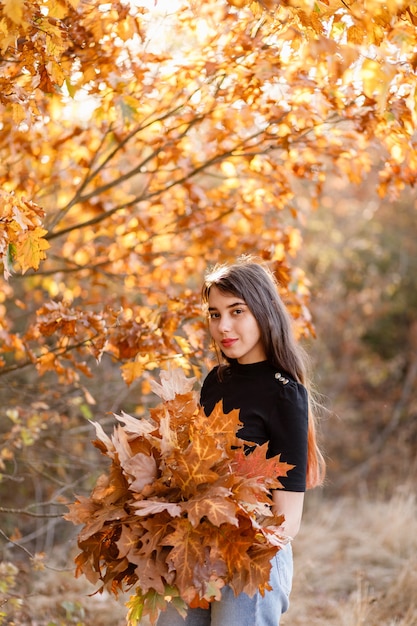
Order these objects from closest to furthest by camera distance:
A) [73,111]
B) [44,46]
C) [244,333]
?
[44,46] → [244,333] → [73,111]

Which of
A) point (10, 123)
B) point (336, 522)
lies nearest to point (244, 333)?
point (10, 123)

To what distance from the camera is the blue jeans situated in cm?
217

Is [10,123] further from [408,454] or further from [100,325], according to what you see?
[408,454]

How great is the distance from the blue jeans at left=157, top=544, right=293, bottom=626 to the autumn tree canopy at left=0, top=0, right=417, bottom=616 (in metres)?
1.14

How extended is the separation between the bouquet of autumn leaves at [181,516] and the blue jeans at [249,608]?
0.77 feet

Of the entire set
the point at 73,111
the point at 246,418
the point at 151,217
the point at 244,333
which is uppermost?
the point at 73,111

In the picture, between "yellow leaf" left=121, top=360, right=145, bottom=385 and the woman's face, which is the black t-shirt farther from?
"yellow leaf" left=121, top=360, right=145, bottom=385

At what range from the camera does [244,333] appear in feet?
8.52

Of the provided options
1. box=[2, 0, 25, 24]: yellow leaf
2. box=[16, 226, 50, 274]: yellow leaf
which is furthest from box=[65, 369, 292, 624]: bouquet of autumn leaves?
box=[2, 0, 25, 24]: yellow leaf

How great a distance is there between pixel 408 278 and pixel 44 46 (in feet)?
24.9

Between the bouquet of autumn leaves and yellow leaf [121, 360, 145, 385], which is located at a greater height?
yellow leaf [121, 360, 145, 385]

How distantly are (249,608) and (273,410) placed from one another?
625 millimetres

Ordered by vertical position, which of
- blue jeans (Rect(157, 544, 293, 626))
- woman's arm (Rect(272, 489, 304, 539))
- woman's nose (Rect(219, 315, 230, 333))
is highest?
woman's nose (Rect(219, 315, 230, 333))

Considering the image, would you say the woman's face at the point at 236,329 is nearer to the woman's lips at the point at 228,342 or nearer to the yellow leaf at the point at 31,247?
the woman's lips at the point at 228,342
